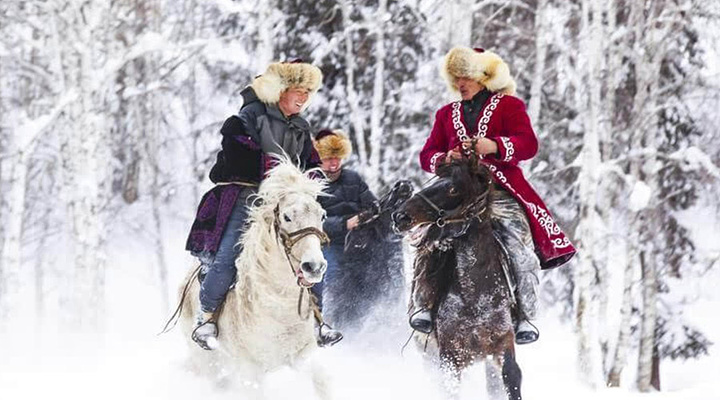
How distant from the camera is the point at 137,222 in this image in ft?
102

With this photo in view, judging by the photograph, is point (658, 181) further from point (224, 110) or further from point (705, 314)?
point (224, 110)

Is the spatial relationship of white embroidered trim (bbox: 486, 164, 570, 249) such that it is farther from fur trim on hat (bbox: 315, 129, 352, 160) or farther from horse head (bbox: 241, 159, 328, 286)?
fur trim on hat (bbox: 315, 129, 352, 160)

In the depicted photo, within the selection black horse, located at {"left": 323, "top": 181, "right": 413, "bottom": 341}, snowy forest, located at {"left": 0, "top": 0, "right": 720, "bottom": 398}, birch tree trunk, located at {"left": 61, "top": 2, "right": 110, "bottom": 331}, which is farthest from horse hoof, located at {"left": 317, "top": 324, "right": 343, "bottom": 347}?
birch tree trunk, located at {"left": 61, "top": 2, "right": 110, "bottom": 331}

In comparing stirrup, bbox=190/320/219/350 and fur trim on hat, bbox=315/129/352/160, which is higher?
fur trim on hat, bbox=315/129/352/160

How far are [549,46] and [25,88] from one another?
13251 mm

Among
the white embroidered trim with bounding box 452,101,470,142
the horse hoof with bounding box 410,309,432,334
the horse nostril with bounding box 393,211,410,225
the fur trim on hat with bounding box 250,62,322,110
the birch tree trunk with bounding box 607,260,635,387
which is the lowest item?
the birch tree trunk with bounding box 607,260,635,387

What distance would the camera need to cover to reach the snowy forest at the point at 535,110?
13820 millimetres

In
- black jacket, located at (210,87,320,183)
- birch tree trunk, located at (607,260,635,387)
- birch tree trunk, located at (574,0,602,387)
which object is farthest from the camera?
birch tree trunk, located at (607,260,635,387)

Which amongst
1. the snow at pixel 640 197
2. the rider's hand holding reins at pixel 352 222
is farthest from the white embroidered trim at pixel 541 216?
the snow at pixel 640 197

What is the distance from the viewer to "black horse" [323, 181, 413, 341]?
8945mm

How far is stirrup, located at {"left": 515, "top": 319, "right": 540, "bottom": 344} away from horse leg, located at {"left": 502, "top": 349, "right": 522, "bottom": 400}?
0.75 ft

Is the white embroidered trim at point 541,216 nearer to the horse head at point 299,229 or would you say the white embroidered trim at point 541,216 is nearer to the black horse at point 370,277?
the horse head at point 299,229

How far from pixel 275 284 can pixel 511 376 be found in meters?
1.58

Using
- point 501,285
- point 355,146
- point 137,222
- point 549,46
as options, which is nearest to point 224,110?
point 137,222
